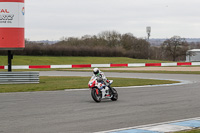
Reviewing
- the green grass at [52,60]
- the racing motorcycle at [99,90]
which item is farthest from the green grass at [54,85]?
the green grass at [52,60]

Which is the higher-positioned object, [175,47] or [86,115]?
[175,47]

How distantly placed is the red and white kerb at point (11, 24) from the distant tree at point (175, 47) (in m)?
99.7

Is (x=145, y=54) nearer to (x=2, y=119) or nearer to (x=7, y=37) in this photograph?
(x=7, y=37)

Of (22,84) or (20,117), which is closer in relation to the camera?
(20,117)

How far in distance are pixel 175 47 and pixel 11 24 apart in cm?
10112

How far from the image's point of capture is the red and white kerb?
2267 centimetres

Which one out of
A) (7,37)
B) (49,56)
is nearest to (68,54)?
(49,56)

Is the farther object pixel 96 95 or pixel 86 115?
pixel 96 95

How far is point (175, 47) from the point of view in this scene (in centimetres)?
12019

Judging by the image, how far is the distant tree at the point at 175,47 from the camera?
119 meters

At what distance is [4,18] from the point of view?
74.8 feet

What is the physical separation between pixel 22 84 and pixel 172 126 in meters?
15.5

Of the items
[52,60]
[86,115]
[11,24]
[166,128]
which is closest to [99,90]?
[86,115]

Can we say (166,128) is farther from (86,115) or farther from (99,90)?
(99,90)
